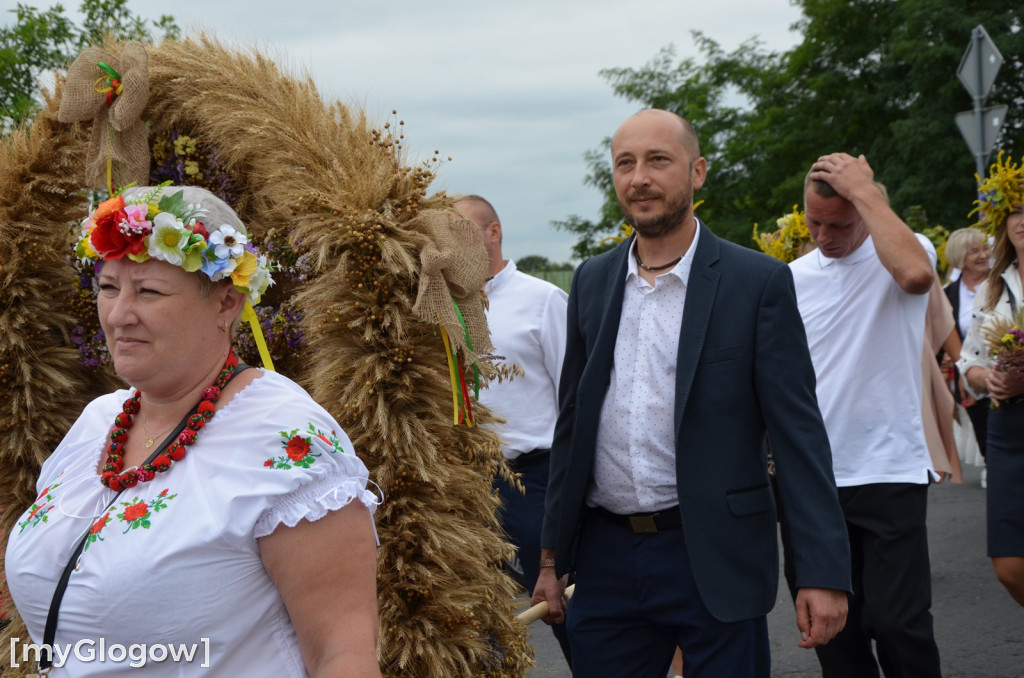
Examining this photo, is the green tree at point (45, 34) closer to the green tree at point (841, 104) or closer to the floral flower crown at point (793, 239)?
the floral flower crown at point (793, 239)

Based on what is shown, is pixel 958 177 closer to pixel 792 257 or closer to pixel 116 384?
pixel 792 257

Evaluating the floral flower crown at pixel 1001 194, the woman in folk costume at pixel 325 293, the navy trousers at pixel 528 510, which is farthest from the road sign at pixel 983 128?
the woman in folk costume at pixel 325 293

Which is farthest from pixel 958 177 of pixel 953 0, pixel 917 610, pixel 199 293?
pixel 199 293

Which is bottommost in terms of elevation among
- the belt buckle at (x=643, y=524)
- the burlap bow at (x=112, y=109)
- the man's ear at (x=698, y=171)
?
the belt buckle at (x=643, y=524)

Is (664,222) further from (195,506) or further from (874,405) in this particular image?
(195,506)

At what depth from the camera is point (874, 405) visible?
454 cm

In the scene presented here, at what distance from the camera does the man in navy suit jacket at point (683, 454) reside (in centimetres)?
328

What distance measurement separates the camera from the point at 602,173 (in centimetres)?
2816

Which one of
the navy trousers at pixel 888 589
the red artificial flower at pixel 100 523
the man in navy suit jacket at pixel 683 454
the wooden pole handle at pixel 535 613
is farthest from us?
the navy trousers at pixel 888 589

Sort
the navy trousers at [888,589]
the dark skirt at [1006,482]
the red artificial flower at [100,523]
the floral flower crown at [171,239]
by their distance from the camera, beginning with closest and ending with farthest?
the red artificial flower at [100,523] < the floral flower crown at [171,239] < the navy trousers at [888,589] < the dark skirt at [1006,482]

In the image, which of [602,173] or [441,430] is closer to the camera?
[441,430]

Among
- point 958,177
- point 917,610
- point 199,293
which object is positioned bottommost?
point 917,610

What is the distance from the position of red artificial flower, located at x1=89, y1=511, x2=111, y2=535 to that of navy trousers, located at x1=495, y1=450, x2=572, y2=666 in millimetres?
3077

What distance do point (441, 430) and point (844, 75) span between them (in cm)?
2734
